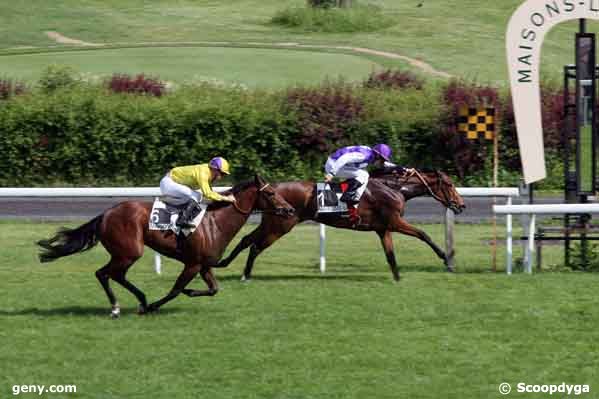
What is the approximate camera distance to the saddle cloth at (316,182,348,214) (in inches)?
502

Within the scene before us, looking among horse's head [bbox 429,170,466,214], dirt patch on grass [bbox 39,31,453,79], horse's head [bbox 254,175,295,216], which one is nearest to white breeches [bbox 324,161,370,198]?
horse's head [bbox 429,170,466,214]

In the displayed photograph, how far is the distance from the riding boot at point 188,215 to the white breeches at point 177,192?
6 centimetres

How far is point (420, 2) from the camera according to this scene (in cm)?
4806

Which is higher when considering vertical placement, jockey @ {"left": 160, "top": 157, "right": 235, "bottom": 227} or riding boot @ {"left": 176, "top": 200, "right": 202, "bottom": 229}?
jockey @ {"left": 160, "top": 157, "right": 235, "bottom": 227}

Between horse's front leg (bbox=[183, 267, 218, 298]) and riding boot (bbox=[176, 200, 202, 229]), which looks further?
Answer: horse's front leg (bbox=[183, 267, 218, 298])

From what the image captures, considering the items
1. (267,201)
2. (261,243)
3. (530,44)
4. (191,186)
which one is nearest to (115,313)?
(191,186)

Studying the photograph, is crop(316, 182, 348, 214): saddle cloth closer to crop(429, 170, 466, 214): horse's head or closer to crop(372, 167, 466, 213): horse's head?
crop(372, 167, 466, 213): horse's head

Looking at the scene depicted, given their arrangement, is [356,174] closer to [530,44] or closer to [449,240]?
[449,240]

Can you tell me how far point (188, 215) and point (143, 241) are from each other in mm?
460

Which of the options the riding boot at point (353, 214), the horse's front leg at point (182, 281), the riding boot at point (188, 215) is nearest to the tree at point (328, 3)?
the riding boot at point (353, 214)

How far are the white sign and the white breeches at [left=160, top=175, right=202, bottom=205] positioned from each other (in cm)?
449

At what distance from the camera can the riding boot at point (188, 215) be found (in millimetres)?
10664

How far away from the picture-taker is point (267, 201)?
11211mm

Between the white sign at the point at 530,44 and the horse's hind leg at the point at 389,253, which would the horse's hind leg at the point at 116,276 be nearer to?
the horse's hind leg at the point at 389,253
